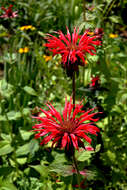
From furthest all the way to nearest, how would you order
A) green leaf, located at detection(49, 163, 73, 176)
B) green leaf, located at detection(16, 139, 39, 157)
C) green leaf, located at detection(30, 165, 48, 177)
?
green leaf, located at detection(16, 139, 39, 157)
green leaf, located at detection(30, 165, 48, 177)
green leaf, located at detection(49, 163, 73, 176)

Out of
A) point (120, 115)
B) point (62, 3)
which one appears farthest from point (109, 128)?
point (62, 3)

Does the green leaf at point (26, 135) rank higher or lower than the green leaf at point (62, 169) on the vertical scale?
lower

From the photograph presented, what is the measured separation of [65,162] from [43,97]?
745 mm

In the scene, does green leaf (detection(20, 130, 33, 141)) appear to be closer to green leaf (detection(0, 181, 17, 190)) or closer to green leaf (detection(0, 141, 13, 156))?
green leaf (detection(0, 141, 13, 156))

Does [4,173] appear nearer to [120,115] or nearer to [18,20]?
[120,115]

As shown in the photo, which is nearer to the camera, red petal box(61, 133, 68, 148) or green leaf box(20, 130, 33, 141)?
red petal box(61, 133, 68, 148)

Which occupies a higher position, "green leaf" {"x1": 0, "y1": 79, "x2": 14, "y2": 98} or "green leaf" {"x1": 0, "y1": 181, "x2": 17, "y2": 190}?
"green leaf" {"x1": 0, "y1": 79, "x2": 14, "y2": 98}

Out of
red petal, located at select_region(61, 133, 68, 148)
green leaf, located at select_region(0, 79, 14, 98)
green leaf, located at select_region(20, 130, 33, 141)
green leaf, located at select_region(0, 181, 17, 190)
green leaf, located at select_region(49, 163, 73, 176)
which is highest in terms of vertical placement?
green leaf, located at select_region(0, 79, 14, 98)

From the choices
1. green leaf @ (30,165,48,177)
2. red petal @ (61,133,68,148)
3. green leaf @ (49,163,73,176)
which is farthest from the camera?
green leaf @ (30,165,48,177)

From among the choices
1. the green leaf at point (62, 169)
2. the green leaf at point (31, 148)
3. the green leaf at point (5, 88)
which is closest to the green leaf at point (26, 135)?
the green leaf at point (31, 148)

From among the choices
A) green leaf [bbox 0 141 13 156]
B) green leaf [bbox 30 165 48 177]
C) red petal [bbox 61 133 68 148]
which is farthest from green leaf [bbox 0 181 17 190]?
red petal [bbox 61 133 68 148]

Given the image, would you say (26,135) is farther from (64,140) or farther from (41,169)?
(64,140)

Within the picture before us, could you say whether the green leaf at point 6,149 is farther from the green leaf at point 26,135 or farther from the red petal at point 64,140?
the red petal at point 64,140

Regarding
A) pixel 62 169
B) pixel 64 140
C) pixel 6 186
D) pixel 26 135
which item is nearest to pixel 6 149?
pixel 26 135
